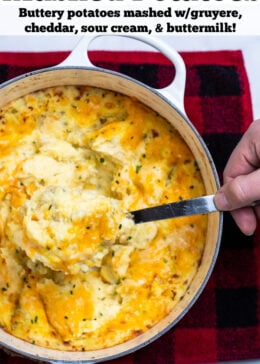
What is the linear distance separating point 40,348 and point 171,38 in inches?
47.2

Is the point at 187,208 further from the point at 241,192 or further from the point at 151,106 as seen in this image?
the point at 151,106

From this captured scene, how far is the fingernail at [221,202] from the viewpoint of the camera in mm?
1652

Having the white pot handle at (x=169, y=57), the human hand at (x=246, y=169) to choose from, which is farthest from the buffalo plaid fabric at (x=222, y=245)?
the white pot handle at (x=169, y=57)

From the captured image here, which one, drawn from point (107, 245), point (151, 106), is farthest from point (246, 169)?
point (107, 245)

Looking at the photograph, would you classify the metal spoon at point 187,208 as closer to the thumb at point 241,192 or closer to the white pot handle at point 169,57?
the thumb at point 241,192

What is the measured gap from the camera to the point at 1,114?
1.85 metres

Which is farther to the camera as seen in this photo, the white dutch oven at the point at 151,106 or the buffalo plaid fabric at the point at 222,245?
the buffalo plaid fabric at the point at 222,245

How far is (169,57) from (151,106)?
18 centimetres

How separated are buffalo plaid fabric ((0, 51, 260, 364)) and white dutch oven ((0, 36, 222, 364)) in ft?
0.79

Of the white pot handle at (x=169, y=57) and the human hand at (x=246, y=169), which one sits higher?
the white pot handle at (x=169, y=57)

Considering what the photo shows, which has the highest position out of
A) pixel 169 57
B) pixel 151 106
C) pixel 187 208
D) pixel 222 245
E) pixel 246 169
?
pixel 169 57

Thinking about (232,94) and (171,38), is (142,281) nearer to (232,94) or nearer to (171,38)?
(232,94)

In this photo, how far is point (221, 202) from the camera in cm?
166

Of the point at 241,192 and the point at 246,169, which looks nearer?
the point at 241,192
